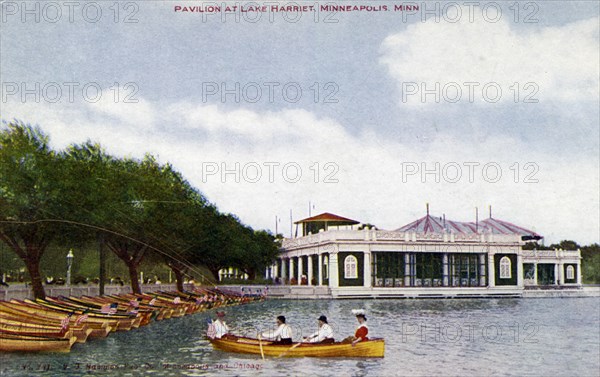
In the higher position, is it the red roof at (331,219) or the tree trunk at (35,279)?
the red roof at (331,219)

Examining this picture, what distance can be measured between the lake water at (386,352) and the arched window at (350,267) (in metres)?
28.3

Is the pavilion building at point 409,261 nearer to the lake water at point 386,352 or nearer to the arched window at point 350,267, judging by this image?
the arched window at point 350,267

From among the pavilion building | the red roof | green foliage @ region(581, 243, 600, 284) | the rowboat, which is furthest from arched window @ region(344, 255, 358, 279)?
green foliage @ region(581, 243, 600, 284)

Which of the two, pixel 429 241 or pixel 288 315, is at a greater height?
pixel 429 241

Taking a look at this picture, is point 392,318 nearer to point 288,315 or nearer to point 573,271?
point 288,315

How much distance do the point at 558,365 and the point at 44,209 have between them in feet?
90.7

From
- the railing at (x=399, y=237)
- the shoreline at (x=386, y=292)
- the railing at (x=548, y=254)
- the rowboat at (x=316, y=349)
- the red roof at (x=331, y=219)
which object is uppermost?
the red roof at (x=331, y=219)

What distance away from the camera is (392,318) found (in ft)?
153

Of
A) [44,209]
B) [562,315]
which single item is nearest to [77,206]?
[44,209]

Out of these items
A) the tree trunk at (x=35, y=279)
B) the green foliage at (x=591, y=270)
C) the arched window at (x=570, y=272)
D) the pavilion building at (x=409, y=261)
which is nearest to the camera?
the tree trunk at (x=35, y=279)

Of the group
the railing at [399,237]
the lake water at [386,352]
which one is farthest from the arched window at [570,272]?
the lake water at [386,352]

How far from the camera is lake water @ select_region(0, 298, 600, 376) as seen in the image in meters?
23.6

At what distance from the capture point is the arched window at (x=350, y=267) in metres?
75.8

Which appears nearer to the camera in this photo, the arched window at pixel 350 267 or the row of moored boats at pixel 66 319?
the row of moored boats at pixel 66 319
